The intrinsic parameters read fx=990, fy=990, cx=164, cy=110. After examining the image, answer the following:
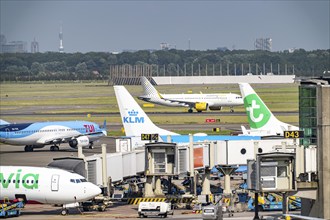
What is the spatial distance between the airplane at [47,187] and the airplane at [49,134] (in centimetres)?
6341

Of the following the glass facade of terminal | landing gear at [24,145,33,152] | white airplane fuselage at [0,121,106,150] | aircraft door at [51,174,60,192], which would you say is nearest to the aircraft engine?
white airplane fuselage at [0,121,106,150]

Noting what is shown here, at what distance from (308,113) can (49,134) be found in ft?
296

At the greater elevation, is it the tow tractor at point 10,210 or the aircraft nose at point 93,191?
the aircraft nose at point 93,191

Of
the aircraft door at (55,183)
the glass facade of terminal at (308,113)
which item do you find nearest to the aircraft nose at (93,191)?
the aircraft door at (55,183)

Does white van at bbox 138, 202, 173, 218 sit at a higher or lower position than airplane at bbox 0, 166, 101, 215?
lower

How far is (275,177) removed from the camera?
65.9m

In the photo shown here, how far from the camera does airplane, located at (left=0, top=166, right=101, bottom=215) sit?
8312cm

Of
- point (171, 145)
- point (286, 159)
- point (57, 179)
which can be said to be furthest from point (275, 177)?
point (57, 179)

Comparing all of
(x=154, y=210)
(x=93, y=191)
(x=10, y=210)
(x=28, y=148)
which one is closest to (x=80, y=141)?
(x=28, y=148)

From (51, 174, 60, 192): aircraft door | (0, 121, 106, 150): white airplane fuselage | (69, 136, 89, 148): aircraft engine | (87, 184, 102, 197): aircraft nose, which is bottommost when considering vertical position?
(87, 184, 102, 197): aircraft nose

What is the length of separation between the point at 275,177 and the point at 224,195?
75.0 feet

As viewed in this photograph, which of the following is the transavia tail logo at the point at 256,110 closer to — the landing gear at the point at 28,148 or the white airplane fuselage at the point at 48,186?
the landing gear at the point at 28,148

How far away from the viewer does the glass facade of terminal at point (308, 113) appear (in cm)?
6612

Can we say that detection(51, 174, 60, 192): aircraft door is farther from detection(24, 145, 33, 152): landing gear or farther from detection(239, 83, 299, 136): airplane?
detection(24, 145, 33, 152): landing gear
